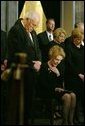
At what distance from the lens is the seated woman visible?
756 centimetres

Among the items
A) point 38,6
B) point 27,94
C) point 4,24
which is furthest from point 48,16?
point 27,94

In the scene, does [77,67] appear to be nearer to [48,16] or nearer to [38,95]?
[38,95]

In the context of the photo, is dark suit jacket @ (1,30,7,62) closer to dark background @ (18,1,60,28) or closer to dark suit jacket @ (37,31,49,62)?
dark suit jacket @ (37,31,49,62)

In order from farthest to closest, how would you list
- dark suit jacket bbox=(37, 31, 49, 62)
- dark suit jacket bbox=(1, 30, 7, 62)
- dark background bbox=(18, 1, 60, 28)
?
dark background bbox=(18, 1, 60, 28)
dark suit jacket bbox=(37, 31, 49, 62)
dark suit jacket bbox=(1, 30, 7, 62)

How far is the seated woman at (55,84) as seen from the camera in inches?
298

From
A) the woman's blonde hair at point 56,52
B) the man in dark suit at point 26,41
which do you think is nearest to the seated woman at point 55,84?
the woman's blonde hair at point 56,52

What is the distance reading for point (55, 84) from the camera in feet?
25.5

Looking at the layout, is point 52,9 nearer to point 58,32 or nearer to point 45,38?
point 45,38

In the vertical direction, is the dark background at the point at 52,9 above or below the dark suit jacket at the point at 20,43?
above

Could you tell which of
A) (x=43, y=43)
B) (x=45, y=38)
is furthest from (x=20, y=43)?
(x=45, y=38)

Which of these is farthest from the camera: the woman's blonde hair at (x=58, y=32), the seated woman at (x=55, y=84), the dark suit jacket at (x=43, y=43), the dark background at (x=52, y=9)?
the dark background at (x=52, y=9)

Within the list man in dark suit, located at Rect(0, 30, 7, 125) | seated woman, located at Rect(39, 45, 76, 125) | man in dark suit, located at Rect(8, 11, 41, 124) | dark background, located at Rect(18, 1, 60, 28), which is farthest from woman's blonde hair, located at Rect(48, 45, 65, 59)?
dark background, located at Rect(18, 1, 60, 28)

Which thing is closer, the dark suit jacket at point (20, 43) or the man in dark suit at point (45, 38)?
the dark suit jacket at point (20, 43)

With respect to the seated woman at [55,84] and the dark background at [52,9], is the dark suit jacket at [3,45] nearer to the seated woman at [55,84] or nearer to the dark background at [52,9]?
the seated woman at [55,84]
